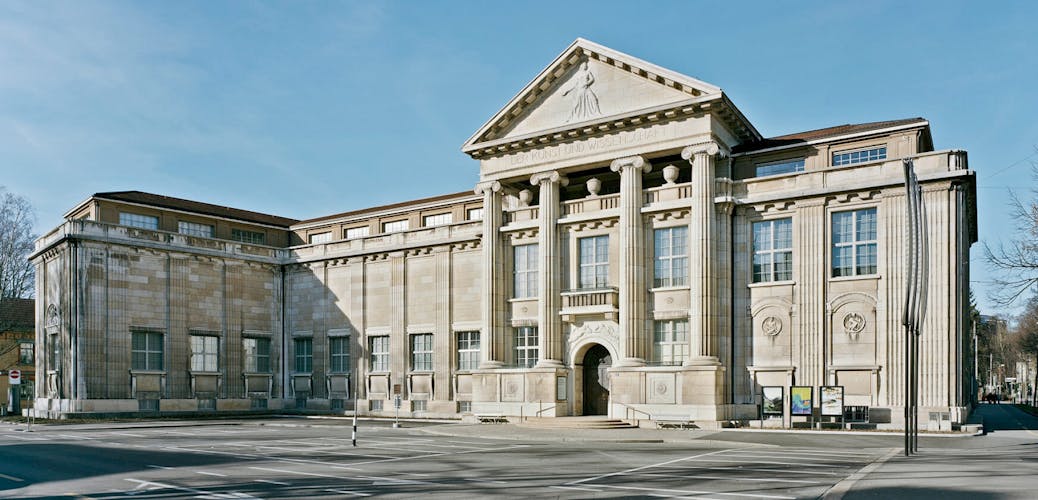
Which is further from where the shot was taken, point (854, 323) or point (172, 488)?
point (854, 323)

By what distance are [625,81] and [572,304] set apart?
1106 centimetres

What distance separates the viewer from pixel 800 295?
3794 cm

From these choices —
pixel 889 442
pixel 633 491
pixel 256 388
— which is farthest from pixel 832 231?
pixel 256 388

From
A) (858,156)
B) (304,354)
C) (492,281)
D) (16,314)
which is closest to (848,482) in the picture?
(858,156)

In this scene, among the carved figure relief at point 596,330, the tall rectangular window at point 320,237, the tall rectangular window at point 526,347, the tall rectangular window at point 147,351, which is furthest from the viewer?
the tall rectangular window at point 320,237

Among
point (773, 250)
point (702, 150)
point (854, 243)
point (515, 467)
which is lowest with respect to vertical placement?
point (515, 467)

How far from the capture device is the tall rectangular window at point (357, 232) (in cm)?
5903

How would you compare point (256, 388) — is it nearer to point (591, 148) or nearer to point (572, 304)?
point (572, 304)

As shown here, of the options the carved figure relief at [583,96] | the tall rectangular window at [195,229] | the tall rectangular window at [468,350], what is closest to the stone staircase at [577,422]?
the tall rectangular window at [468,350]

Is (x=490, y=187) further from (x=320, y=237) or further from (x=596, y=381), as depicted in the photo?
(x=320, y=237)

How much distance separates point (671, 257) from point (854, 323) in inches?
336

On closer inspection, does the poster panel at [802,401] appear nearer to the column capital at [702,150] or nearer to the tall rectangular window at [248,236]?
the column capital at [702,150]

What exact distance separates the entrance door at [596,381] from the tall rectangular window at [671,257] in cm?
505

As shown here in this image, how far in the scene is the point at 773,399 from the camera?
3603 centimetres
